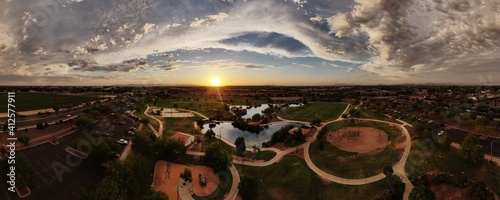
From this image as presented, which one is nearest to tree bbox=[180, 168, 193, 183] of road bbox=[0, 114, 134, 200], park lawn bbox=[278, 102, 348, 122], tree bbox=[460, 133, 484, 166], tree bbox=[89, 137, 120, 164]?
road bbox=[0, 114, 134, 200]

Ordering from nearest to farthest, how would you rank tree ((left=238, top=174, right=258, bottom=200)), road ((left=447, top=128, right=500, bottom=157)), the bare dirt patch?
the bare dirt patch → tree ((left=238, top=174, right=258, bottom=200)) → road ((left=447, top=128, right=500, bottom=157))

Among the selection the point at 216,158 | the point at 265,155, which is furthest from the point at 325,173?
the point at 216,158

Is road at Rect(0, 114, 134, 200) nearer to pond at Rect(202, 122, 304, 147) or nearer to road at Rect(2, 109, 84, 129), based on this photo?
road at Rect(2, 109, 84, 129)

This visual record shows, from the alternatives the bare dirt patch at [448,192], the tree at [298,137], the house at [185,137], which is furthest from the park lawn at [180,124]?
the bare dirt patch at [448,192]

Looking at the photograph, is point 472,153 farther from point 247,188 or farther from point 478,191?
point 247,188

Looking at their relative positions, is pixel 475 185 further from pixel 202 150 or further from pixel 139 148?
pixel 139 148

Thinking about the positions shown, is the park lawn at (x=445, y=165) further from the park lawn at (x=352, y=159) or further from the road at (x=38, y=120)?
the road at (x=38, y=120)
